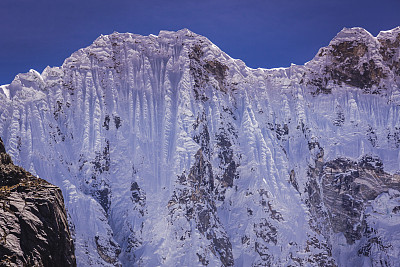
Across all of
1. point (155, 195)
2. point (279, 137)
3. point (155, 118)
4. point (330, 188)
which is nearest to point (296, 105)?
point (279, 137)

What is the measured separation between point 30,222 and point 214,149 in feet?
381

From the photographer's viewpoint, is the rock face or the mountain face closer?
the rock face

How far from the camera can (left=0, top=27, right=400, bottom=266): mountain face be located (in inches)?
5059

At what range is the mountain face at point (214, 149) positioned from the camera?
128 meters

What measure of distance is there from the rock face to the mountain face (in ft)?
281

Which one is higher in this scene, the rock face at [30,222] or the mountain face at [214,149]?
the mountain face at [214,149]

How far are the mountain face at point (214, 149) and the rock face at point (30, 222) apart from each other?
85.7 metres

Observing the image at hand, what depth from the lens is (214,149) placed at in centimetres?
14562

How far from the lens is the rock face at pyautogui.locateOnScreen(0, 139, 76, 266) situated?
2838cm

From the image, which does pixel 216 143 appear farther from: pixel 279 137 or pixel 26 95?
pixel 26 95

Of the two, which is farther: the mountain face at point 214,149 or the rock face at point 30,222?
the mountain face at point 214,149

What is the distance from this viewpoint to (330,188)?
488 feet

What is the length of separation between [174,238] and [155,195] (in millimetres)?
12690

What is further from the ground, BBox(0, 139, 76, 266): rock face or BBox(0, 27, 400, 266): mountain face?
BBox(0, 27, 400, 266): mountain face
